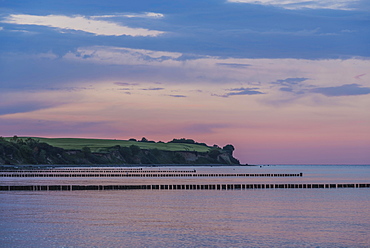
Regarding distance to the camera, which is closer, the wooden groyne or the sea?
the sea

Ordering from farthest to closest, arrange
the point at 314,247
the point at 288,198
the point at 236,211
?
the point at 288,198 < the point at 236,211 < the point at 314,247

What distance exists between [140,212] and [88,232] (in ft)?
47.4

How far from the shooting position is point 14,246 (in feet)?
129

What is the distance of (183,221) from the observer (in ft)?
173

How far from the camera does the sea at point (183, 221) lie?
137 feet

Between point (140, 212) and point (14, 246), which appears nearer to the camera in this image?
point (14, 246)

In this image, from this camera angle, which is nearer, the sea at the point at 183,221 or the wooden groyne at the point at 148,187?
the sea at the point at 183,221

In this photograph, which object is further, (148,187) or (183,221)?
(148,187)

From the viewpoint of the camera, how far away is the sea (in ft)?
137

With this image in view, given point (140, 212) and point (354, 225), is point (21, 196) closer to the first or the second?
point (140, 212)

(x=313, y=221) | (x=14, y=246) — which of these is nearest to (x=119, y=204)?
(x=313, y=221)

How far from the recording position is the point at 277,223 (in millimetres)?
51156

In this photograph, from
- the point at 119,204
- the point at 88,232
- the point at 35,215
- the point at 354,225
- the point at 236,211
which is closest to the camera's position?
the point at 88,232

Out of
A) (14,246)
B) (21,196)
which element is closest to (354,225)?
(14,246)
